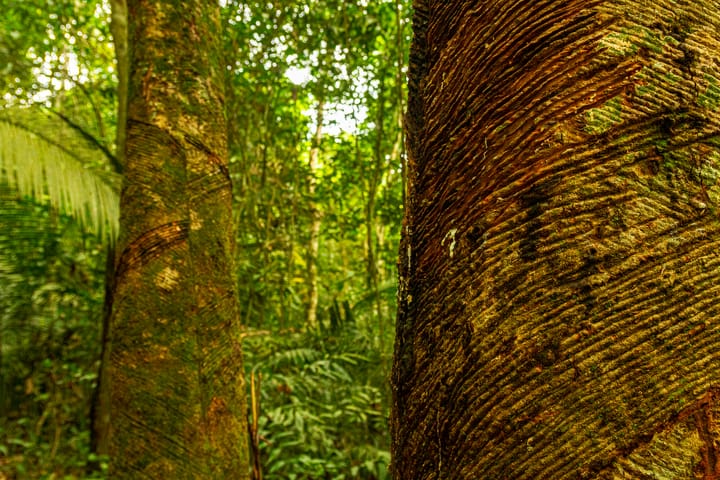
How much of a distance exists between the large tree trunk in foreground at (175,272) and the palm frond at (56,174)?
5.31 ft

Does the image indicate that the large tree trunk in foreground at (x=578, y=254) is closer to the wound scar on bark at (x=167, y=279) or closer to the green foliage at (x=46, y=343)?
the wound scar on bark at (x=167, y=279)

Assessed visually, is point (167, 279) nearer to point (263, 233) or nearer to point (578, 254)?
point (578, 254)

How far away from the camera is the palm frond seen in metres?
3.07

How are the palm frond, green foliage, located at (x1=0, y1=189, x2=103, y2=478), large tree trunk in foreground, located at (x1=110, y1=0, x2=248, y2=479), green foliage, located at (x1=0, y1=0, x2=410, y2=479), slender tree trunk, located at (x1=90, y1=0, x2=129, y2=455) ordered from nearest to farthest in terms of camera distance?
large tree trunk in foreground, located at (x1=110, y1=0, x2=248, y2=479), the palm frond, green foliage, located at (x1=0, y1=0, x2=410, y2=479), slender tree trunk, located at (x1=90, y1=0, x2=129, y2=455), green foliage, located at (x1=0, y1=189, x2=103, y2=478)

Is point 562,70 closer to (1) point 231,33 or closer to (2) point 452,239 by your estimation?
(2) point 452,239

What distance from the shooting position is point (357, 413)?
363cm

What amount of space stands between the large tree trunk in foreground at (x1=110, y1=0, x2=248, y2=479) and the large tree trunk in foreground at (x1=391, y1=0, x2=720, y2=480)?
1127mm

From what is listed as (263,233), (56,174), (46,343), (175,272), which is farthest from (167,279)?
(46,343)

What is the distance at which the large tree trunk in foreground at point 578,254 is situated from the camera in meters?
0.51

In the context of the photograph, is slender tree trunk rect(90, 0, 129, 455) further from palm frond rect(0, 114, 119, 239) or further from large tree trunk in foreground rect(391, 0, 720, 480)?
large tree trunk in foreground rect(391, 0, 720, 480)

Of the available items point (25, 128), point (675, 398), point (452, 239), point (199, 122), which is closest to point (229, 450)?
point (199, 122)

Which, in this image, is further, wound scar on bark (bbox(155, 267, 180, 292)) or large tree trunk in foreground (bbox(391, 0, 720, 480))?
wound scar on bark (bbox(155, 267, 180, 292))

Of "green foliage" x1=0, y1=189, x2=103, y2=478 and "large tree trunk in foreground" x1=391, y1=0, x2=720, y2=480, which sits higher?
"green foliage" x1=0, y1=189, x2=103, y2=478

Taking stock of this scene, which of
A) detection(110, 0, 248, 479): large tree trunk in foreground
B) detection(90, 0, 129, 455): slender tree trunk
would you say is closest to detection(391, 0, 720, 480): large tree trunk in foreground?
detection(110, 0, 248, 479): large tree trunk in foreground
